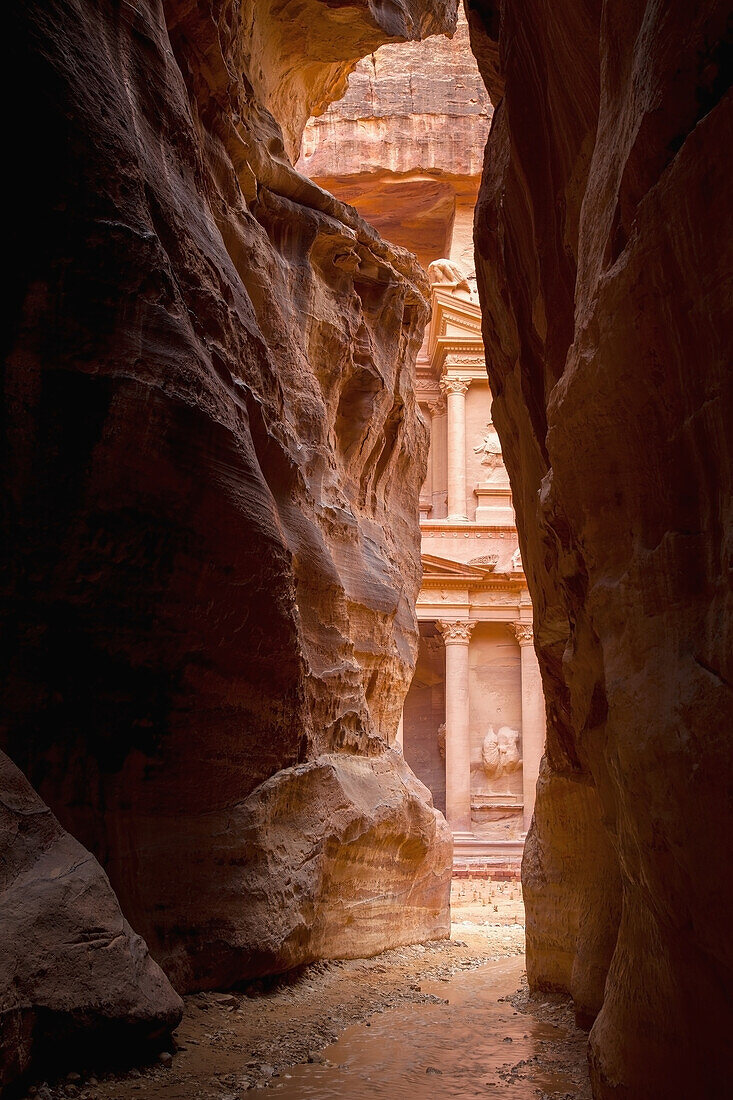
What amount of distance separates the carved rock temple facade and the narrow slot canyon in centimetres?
1343

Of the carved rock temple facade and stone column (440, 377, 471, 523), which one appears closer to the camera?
the carved rock temple facade

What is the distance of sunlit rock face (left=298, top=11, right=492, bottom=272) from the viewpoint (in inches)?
1188

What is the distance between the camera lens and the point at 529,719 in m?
25.6

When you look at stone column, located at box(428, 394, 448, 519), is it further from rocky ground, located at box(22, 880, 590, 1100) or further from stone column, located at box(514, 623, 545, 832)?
rocky ground, located at box(22, 880, 590, 1100)

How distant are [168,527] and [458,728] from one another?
65.2 feet

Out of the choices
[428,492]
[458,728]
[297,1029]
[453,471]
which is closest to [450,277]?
[453,471]

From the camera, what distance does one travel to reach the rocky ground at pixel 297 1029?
5.13 meters

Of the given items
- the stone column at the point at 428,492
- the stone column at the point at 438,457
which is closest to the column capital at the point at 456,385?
the stone column at the point at 438,457

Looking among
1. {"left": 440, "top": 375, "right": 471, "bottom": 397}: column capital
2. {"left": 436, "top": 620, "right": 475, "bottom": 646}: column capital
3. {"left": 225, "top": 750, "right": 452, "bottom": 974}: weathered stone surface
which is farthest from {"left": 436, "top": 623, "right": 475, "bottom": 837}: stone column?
{"left": 225, "top": 750, "right": 452, "bottom": 974}: weathered stone surface

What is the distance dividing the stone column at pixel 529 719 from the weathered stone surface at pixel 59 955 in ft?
66.2


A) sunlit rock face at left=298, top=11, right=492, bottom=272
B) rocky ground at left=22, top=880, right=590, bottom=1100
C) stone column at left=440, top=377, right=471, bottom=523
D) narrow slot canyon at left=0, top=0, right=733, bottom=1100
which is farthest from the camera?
sunlit rock face at left=298, top=11, right=492, bottom=272

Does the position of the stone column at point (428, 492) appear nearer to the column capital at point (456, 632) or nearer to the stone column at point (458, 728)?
the column capital at point (456, 632)

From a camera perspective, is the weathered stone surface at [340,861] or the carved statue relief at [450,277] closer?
the weathered stone surface at [340,861]

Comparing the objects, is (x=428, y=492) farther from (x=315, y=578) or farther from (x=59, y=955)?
(x=59, y=955)
